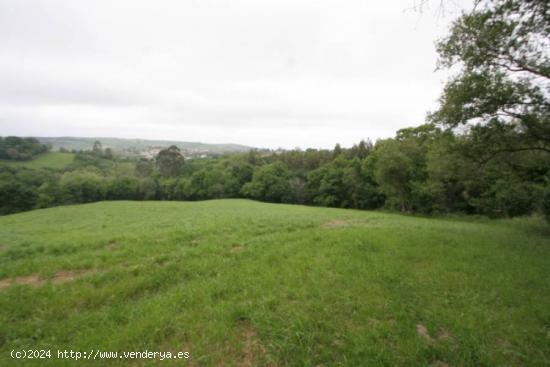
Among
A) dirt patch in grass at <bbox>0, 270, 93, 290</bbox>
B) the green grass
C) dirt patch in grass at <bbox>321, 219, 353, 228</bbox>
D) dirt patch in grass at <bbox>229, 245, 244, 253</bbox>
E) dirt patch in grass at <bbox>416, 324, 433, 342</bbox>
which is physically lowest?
the green grass

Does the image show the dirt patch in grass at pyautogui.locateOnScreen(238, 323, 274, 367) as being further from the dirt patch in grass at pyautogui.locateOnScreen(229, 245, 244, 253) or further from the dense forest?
the dense forest

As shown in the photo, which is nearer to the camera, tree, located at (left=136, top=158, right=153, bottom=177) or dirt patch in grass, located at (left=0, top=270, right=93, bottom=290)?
dirt patch in grass, located at (left=0, top=270, right=93, bottom=290)

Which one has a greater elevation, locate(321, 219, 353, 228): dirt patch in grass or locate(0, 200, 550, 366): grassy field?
locate(0, 200, 550, 366): grassy field

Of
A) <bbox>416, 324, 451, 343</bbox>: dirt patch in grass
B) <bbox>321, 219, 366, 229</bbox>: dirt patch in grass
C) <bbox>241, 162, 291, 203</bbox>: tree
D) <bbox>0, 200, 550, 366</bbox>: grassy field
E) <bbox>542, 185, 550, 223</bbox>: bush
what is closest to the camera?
<bbox>0, 200, 550, 366</bbox>: grassy field

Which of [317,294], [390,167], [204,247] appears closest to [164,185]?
[390,167]

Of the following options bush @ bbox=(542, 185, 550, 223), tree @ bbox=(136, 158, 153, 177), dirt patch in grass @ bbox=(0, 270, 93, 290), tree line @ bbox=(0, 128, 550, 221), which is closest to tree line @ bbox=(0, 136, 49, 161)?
tree line @ bbox=(0, 128, 550, 221)

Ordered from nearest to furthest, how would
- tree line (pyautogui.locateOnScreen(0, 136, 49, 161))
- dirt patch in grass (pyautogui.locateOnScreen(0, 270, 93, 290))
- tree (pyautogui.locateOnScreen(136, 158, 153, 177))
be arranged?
dirt patch in grass (pyautogui.locateOnScreen(0, 270, 93, 290)), tree (pyautogui.locateOnScreen(136, 158, 153, 177)), tree line (pyautogui.locateOnScreen(0, 136, 49, 161))

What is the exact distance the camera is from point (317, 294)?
14.9ft

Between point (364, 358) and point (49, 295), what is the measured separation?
20.8 feet

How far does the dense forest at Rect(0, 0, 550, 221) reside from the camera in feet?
26.1

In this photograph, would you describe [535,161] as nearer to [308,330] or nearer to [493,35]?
[493,35]

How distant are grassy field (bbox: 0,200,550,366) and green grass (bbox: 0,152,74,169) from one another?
369ft

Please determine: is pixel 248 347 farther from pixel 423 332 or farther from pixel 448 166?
pixel 448 166

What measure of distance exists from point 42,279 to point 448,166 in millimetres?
16901
